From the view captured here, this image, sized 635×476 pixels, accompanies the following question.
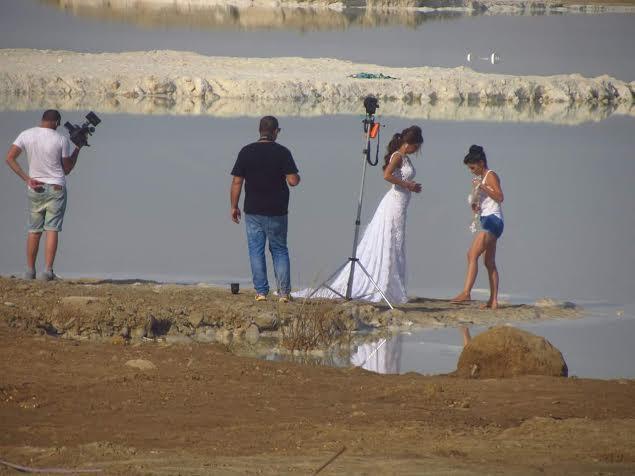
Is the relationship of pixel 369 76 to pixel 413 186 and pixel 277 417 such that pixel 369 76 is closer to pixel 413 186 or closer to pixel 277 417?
pixel 413 186

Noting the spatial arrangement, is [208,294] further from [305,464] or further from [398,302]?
[305,464]

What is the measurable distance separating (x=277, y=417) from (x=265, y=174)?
14.3ft

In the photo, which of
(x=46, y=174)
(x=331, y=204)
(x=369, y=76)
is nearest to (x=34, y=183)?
(x=46, y=174)

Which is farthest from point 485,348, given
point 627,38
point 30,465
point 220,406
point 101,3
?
point 101,3

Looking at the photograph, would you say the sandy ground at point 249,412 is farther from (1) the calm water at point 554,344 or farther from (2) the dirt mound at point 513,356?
(1) the calm water at point 554,344

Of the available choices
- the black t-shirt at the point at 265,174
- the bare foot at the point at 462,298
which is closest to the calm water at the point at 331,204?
the bare foot at the point at 462,298

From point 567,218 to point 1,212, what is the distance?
7895 mm

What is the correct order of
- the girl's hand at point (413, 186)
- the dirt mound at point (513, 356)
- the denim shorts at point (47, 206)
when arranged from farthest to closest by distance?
the girl's hand at point (413, 186), the denim shorts at point (47, 206), the dirt mound at point (513, 356)

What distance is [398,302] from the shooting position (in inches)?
549

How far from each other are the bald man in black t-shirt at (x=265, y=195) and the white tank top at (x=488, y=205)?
2.11m

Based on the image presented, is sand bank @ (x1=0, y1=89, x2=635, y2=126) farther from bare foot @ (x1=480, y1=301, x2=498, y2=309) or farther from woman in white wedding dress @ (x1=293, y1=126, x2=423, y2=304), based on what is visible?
bare foot @ (x1=480, y1=301, x2=498, y2=309)

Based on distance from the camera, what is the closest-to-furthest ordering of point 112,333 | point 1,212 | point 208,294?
point 112,333
point 208,294
point 1,212

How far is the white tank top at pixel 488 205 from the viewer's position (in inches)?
546

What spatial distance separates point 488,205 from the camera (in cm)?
1391
